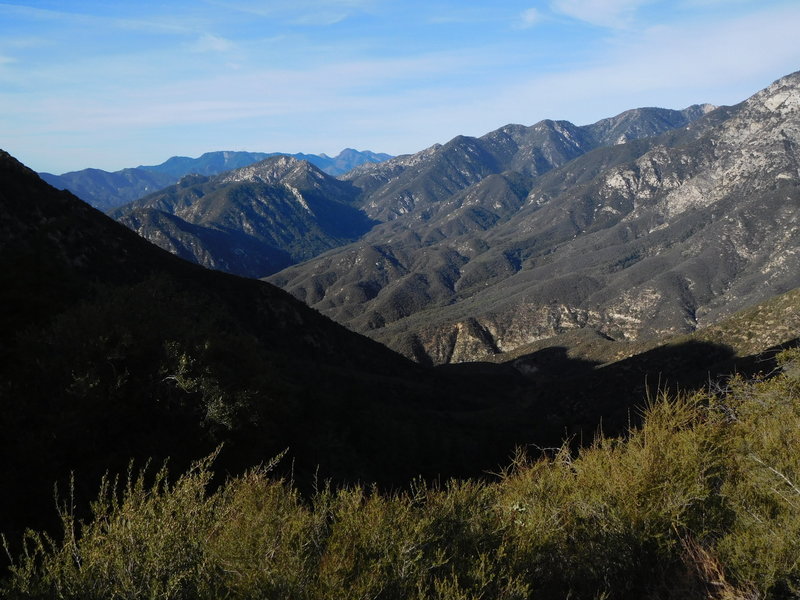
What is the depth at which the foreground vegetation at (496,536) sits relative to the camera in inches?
325

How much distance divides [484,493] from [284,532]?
549 centimetres

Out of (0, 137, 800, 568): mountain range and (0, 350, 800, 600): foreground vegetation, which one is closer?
(0, 350, 800, 600): foreground vegetation

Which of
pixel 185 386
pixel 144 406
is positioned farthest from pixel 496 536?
pixel 144 406

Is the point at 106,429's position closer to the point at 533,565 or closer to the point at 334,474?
the point at 334,474

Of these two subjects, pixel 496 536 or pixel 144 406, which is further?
pixel 144 406

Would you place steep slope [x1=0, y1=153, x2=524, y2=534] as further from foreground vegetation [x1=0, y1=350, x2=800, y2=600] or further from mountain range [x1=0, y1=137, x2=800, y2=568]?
foreground vegetation [x1=0, y1=350, x2=800, y2=600]

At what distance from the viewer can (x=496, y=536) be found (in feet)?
35.1

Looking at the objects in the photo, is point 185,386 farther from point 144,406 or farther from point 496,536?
point 496,536

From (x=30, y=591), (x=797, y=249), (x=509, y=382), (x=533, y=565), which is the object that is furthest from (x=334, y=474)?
(x=797, y=249)

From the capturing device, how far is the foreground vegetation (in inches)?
325

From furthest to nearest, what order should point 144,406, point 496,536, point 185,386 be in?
point 144,406 → point 185,386 → point 496,536

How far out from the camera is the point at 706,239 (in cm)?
19862

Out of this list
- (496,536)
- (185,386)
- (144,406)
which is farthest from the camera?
(144,406)

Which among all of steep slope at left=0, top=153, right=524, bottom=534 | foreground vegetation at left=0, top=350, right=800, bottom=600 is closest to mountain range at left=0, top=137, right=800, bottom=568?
steep slope at left=0, top=153, right=524, bottom=534
